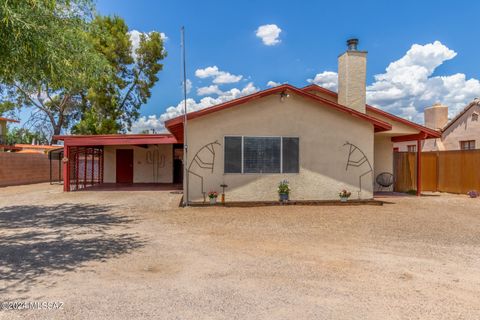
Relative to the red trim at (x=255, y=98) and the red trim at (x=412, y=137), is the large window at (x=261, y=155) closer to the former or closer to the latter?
the red trim at (x=255, y=98)

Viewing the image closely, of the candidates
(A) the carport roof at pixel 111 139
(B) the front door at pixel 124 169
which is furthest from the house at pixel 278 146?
(B) the front door at pixel 124 169

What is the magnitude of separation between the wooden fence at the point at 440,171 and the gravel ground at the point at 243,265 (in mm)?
5766

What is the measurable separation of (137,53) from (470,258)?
86.2ft

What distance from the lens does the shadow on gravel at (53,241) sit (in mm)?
4781

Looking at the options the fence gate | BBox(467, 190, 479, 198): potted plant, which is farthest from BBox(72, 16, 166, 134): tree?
BBox(467, 190, 479, 198): potted plant

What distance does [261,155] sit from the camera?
1138 centimetres

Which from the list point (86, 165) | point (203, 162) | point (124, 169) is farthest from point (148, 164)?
point (203, 162)

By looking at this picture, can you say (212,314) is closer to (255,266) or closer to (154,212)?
(255,266)

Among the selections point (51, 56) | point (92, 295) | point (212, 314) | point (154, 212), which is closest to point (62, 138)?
point (154, 212)

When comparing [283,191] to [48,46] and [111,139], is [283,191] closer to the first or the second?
[48,46]

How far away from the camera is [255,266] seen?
496 centimetres

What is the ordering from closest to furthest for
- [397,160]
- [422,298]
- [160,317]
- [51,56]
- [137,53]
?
[160,317] < [422,298] < [51,56] < [397,160] < [137,53]

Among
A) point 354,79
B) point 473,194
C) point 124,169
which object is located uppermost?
point 354,79

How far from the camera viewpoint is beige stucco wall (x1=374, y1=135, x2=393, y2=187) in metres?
14.9
